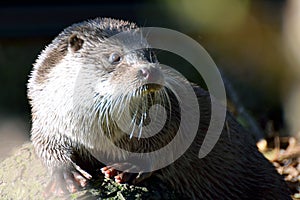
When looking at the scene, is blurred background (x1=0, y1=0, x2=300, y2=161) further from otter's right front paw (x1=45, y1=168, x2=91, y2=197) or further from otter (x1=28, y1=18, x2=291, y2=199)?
otter's right front paw (x1=45, y1=168, x2=91, y2=197)

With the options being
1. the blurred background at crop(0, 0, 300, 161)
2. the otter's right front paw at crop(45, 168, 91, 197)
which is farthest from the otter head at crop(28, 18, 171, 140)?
the blurred background at crop(0, 0, 300, 161)

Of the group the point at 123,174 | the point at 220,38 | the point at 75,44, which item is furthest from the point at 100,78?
the point at 220,38

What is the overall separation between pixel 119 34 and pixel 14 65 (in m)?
3.33

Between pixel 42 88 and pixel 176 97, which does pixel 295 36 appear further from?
pixel 42 88

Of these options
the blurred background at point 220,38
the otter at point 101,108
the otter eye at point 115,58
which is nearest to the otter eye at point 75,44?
the otter at point 101,108

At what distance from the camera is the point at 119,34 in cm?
306

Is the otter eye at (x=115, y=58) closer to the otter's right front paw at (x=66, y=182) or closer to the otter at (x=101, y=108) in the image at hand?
the otter at (x=101, y=108)

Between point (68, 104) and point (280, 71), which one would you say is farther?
point (280, 71)

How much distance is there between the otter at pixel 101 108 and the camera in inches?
115

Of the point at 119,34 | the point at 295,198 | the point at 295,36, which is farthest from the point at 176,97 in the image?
the point at 295,36

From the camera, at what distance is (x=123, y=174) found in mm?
2963

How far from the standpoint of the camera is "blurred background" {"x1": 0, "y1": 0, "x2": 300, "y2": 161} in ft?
19.3

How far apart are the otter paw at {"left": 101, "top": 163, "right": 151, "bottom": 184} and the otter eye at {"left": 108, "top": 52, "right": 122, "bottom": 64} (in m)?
0.43

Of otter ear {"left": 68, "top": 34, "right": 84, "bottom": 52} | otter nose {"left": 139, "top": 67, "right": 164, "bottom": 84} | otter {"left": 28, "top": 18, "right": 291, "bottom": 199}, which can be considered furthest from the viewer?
otter ear {"left": 68, "top": 34, "right": 84, "bottom": 52}
